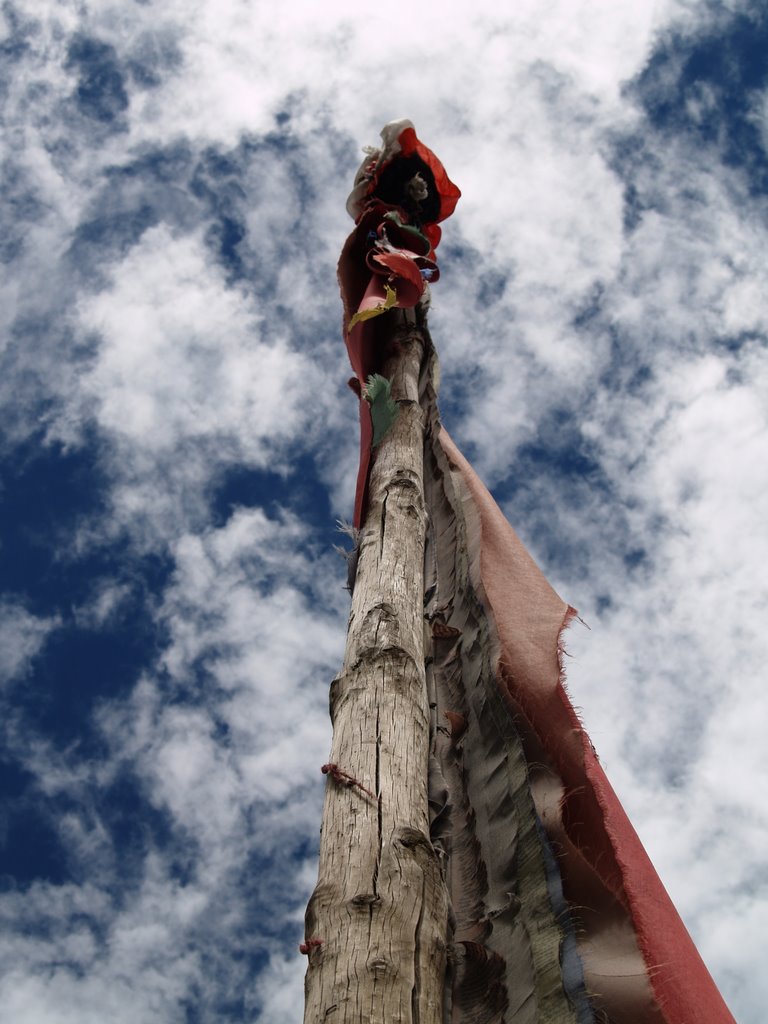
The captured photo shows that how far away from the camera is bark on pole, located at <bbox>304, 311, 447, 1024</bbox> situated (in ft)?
4.78

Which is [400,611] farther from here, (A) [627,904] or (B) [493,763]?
(A) [627,904]

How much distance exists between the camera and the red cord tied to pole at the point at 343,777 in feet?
5.90

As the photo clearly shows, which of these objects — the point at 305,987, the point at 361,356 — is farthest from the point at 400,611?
the point at 361,356

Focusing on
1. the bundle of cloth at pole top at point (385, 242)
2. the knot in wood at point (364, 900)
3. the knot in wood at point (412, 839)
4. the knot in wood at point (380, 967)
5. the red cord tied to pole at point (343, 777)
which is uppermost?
the bundle of cloth at pole top at point (385, 242)

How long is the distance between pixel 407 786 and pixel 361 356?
7.53ft

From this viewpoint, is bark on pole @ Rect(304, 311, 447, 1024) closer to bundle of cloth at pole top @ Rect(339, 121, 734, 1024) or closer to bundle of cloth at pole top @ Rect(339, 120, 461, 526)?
bundle of cloth at pole top @ Rect(339, 121, 734, 1024)

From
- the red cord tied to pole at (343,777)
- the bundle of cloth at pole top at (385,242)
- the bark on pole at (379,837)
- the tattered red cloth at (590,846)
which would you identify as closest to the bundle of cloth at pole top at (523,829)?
the tattered red cloth at (590,846)

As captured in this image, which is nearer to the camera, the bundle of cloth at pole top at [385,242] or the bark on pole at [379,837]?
the bark on pole at [379,837]

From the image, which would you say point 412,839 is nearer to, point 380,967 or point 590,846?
point 380,967

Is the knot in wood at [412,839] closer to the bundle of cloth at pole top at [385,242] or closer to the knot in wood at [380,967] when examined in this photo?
the knot in wood at [380,967]

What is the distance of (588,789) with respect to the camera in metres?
1.85

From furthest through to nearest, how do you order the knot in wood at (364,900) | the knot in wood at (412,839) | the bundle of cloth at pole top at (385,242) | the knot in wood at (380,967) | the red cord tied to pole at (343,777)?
the bundle of cloth at pole top at (385,242)
the red cord tied to pole at (343,777)
the knot in wood at (412,839)
the knot in wood at (364,900)
the knot in wood at (380,967)

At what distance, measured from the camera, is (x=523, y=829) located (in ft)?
6.13

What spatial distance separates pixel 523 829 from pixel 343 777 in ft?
1.43
